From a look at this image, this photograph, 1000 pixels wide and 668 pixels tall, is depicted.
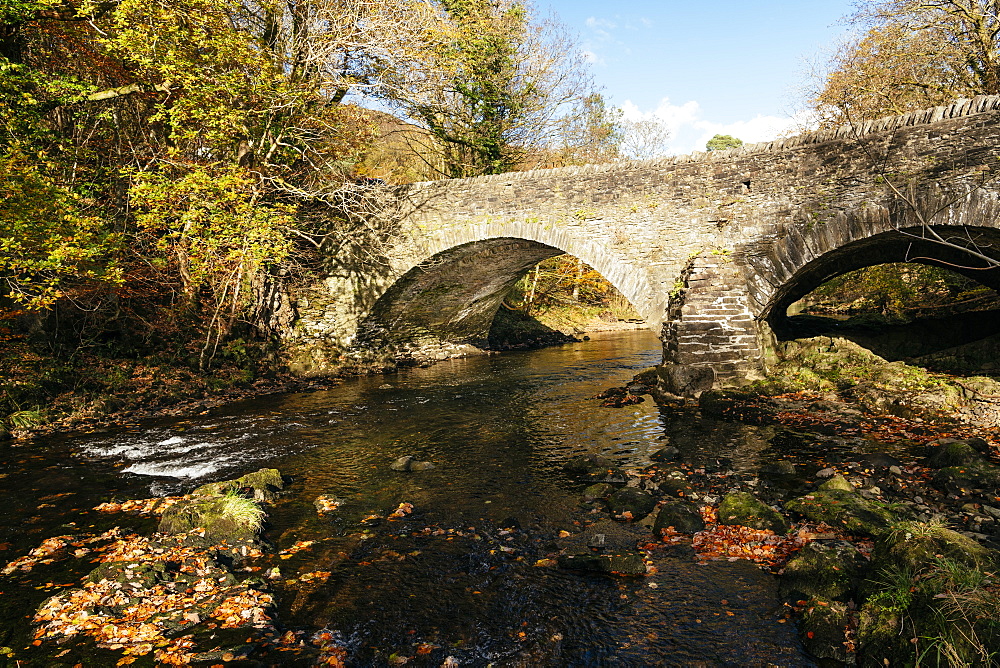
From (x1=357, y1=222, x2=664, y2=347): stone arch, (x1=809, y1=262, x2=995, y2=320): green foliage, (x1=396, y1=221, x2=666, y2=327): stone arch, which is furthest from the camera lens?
(x1=809, y1=262, x2=995, y2=320): green foliage

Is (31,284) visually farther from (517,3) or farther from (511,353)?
(517,3)

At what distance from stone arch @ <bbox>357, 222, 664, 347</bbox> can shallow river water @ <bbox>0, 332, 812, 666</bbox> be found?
314 centimetres

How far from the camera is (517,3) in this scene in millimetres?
20797

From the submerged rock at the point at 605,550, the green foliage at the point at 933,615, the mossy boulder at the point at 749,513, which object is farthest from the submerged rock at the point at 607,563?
the green foliage at the point at 933,615

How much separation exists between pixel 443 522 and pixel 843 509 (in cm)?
422

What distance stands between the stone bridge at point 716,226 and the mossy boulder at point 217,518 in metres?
8.70

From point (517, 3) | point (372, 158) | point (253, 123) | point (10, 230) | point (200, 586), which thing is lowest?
point (200, 586)

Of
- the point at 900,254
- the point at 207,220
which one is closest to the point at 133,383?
the point at 207,220

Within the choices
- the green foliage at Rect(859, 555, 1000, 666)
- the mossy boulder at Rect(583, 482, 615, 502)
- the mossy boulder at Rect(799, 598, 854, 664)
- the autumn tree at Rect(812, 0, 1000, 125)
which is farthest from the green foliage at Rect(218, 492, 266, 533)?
the autumn tree at Rect(812, 0, 1000, 125)

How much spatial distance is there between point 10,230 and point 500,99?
51.6ft

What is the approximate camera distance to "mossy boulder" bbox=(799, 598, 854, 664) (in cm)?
359

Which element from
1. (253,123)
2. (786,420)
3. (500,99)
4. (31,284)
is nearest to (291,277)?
(253,123)

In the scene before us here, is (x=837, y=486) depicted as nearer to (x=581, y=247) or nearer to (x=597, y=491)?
(x=597, y=491)

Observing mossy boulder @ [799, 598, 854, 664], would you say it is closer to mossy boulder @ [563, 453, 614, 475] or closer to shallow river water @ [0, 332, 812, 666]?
shallow river water @ [0, 332, 812, 666]
